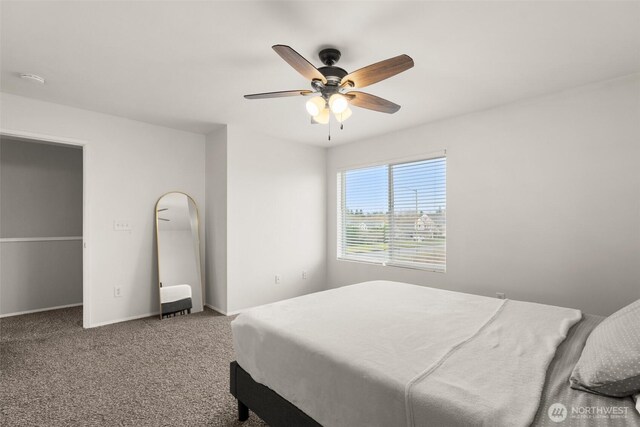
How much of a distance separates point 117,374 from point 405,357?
2.29 meters

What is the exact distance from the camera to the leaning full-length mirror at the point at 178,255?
4.02 meters

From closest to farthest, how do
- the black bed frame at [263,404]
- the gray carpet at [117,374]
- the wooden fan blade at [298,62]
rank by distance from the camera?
the black bed frame at [263,404] → the wooden fan blade at [298,62] → the gray carpet at [117,374]

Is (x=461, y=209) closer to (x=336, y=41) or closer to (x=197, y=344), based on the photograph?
(x=336, y=41)

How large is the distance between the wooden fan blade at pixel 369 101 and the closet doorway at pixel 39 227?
3.65 metres

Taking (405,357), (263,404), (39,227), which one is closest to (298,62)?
(405,357)

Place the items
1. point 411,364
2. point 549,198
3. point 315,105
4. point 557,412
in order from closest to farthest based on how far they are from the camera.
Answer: point 557,412
point 411,364
point 315,105
point 549,198

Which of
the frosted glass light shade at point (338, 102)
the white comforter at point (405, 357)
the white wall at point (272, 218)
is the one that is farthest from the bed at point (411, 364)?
the white wall at point (272, 218)

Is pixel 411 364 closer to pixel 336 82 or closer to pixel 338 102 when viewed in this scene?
pixel 338 102

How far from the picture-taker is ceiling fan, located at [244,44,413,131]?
1.94 metres

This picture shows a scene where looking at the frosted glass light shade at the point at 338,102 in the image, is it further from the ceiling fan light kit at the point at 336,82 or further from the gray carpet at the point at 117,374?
the gray carpet at the point at 117,374

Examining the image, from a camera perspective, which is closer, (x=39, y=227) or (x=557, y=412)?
(x=557, y=412)

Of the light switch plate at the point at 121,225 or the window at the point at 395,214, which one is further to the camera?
the window at the point at 395,214

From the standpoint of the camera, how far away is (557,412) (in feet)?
3.34

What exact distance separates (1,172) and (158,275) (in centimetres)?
238
